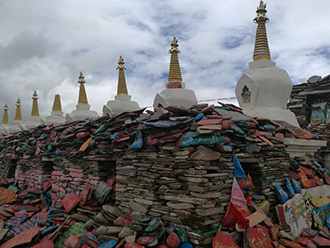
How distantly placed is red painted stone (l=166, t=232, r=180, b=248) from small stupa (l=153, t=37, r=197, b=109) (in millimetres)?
7272

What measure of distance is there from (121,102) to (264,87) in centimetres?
717

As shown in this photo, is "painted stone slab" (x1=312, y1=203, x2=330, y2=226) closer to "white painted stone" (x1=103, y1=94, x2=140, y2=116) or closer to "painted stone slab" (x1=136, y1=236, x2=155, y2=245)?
"painted stone slab" (x1=136, y1=236, x2=155, y2=245)

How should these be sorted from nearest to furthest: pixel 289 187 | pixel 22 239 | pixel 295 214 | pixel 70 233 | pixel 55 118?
pixel 22 239 → pixel 70 233 → pixel 295 214 → pixel 289 187 → pixel 55 118

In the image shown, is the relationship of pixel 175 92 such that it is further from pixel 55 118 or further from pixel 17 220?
pixel 55 118

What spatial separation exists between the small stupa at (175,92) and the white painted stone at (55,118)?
30.4 feet

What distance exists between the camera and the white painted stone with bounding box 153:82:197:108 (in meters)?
11.2

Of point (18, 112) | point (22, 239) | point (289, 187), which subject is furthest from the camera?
point (18, 112)

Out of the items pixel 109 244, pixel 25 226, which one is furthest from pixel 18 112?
pixel 109 244

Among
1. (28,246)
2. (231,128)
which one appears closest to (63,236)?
(28,246)

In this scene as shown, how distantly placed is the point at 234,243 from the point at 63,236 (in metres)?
3.56

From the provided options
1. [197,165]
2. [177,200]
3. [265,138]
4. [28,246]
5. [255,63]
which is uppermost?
[255,63]

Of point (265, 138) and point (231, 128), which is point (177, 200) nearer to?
point (231, 128)

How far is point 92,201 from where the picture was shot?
20.8 feet

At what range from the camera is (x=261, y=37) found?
10.5 m
